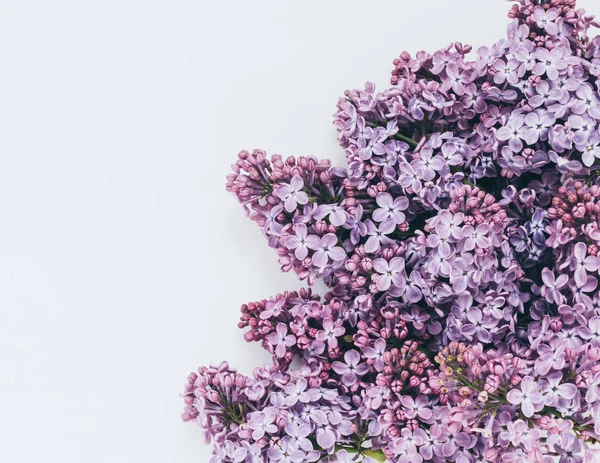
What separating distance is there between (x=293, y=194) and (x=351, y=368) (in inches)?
15.1

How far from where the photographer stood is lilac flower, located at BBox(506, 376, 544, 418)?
128 cm

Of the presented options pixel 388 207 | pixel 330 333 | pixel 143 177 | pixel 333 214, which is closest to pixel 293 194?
pixel 333 214

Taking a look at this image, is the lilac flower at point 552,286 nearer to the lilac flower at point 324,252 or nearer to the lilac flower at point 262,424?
the lilac flower at point 324,252

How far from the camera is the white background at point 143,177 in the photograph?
1.84 meters

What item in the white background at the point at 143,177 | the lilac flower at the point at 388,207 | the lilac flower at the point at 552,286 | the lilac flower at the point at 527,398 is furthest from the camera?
the white background at the point at 143,177

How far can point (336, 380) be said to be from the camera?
1.58 m

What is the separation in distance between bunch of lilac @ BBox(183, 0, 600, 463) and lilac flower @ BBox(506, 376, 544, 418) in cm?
2

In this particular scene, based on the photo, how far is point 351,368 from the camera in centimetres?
155

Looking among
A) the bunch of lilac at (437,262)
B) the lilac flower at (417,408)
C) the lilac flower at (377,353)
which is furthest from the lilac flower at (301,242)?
the lilac flower at (417,408)

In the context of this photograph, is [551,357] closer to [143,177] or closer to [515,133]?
[515,133]

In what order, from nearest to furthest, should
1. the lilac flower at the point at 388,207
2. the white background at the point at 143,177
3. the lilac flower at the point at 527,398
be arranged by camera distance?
the lilac flower at the point at 527,398
the lilac flower at the point at 388,207
the white background at the point at 143,177

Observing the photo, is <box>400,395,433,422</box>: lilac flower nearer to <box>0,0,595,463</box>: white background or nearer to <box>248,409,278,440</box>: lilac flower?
<box>248,409,278,440</box>: lilac flower

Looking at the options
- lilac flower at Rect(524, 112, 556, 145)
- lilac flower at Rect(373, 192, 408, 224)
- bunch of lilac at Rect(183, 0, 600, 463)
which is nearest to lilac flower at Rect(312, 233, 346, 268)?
bunch of lilac at Rect(183, 0, 600, 463)

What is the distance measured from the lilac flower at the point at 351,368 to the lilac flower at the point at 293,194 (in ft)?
1.08
